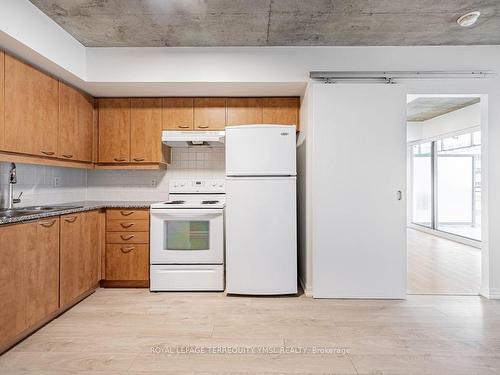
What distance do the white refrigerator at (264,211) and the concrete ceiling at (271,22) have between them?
865 mm

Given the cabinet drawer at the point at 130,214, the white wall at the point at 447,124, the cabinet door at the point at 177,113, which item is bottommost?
the cabinet drawer at the point at 130,214

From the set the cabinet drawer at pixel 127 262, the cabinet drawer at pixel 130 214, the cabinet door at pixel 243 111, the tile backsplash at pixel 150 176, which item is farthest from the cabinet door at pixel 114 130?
the cabinet door at pixel 243 111

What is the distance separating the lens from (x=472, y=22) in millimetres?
2463

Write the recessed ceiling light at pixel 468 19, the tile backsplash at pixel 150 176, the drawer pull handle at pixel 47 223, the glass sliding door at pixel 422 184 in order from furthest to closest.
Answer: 1. the glass sliding door at pixel 422 184
2. the tile backsplash at pixel 150 176
3. the recessed ceiling light at pixel 468 19
4. the drawer pull handle at pixel 47 223

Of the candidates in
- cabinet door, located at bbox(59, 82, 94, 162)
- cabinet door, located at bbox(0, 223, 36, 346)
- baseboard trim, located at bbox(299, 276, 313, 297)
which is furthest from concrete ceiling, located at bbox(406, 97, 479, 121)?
cabinet door, located at bbox(0, 223, 36, 346)

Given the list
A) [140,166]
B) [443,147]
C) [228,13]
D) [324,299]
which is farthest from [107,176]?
[443,147]

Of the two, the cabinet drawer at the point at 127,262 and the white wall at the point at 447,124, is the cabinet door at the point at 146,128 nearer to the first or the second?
the cabinet drawer at the point at 127,262

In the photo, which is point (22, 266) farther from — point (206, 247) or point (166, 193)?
point (166, 193)

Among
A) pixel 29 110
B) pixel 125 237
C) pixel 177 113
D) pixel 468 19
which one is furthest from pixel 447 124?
pixel 29 110

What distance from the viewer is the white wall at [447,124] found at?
17.4 feet

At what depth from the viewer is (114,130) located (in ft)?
11.4

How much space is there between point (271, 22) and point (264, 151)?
1107mm

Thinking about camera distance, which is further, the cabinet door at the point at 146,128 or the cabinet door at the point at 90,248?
the cabinet door at the point at 146,128

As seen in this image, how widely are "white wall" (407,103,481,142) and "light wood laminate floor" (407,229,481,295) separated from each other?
7.00 feet
